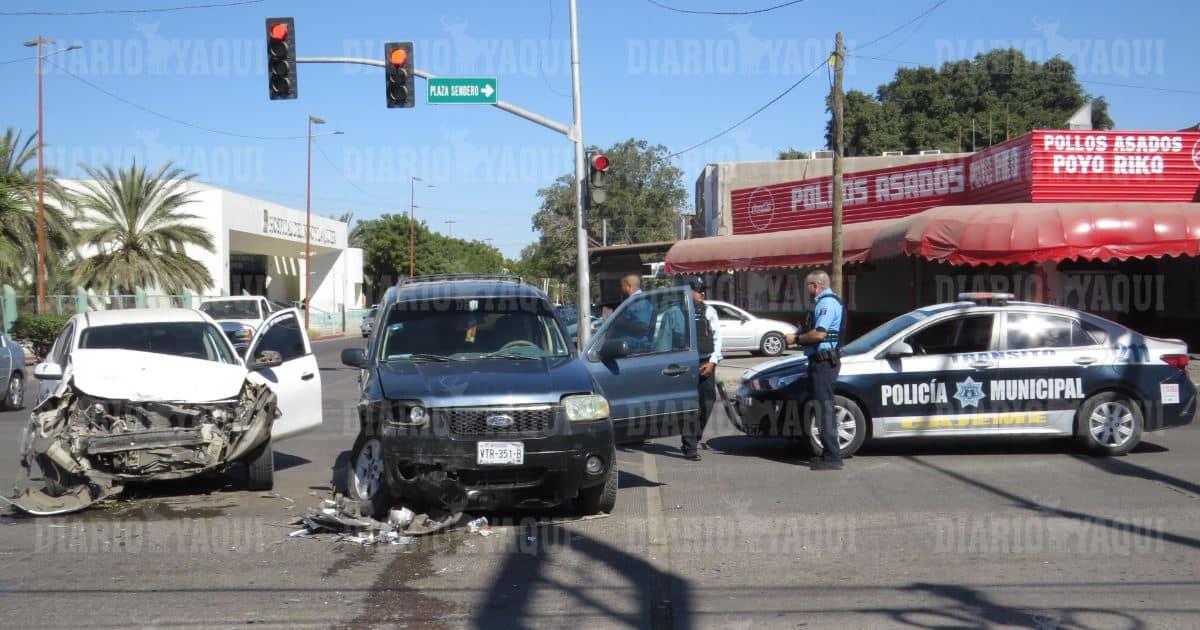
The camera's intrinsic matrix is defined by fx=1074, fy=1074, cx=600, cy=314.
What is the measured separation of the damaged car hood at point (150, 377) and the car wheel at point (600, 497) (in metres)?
2.93

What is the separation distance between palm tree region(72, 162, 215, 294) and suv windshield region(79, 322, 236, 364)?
107 feet

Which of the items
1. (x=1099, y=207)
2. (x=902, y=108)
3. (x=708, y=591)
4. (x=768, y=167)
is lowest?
(x=708, y=591)

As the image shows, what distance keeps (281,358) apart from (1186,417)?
28.0 ft

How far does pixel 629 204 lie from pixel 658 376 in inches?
2215

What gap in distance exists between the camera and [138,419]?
8.23m

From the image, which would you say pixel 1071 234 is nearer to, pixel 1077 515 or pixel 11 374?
pixel 1077 515

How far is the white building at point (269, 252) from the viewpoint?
45312 mm

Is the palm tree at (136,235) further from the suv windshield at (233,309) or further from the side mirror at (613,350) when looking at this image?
the side mirror at (613,350)

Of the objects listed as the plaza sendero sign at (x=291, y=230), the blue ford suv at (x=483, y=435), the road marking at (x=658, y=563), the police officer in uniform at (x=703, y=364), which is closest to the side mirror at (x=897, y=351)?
the police officer in uniform at (x=703, y=364)

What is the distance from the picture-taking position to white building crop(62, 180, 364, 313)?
45312 millimetres

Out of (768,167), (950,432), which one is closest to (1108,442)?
(950,432)

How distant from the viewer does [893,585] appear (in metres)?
6.00

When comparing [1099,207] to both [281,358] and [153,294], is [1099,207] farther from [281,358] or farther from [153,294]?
[153,294]

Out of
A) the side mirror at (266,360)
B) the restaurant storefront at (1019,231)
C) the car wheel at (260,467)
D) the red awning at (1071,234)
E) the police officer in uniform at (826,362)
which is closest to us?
the car wheel at (260,467)
